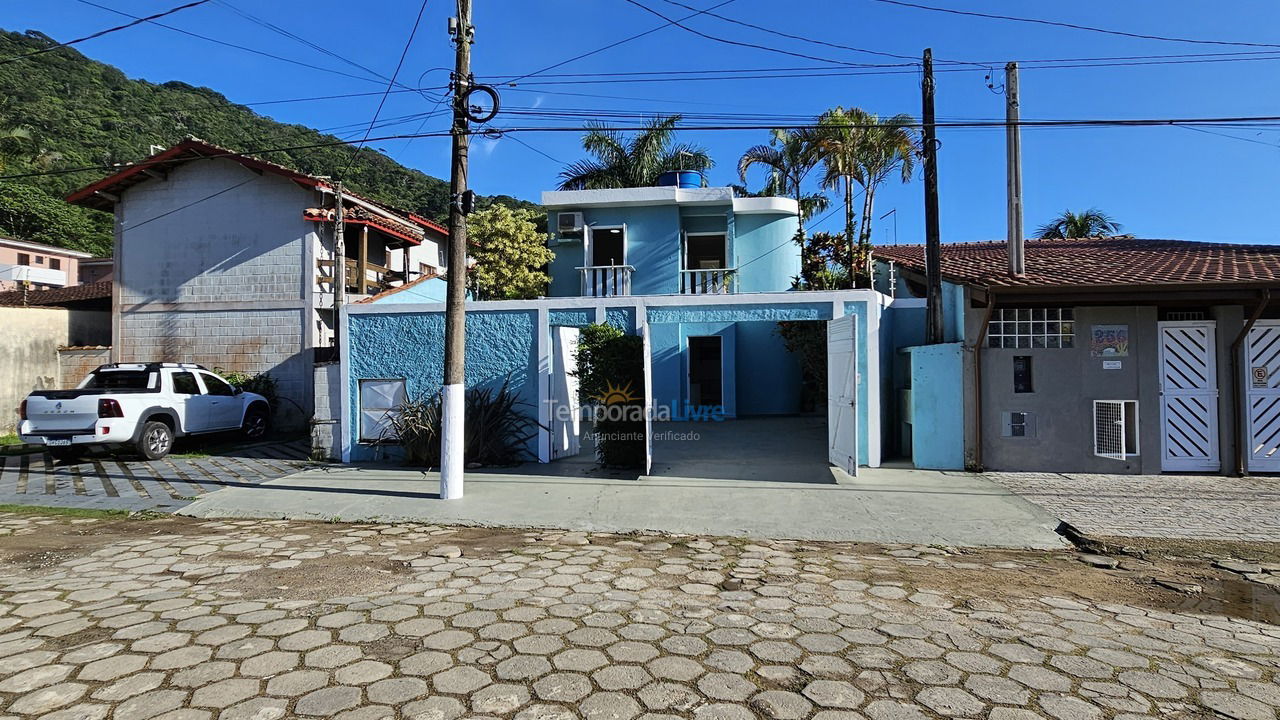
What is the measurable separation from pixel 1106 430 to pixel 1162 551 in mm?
4431

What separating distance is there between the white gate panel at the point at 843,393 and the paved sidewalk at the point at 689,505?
1.48ft

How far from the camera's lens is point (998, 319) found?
9.87 m

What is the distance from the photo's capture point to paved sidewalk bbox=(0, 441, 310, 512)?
8055mm

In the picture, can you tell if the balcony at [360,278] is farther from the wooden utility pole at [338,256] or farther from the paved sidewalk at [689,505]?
the paved sidewalk at [689,505]

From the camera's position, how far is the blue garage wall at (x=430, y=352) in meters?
10.5

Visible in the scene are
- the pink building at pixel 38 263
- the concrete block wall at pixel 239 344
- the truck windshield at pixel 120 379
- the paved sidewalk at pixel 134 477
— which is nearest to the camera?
the paved sidewalk at pixel 134 477

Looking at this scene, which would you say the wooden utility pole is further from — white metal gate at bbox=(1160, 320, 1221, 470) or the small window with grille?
white metal gate at bbox=(1160, 320, 1221, 470)

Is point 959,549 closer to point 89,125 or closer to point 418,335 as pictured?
point 418,335

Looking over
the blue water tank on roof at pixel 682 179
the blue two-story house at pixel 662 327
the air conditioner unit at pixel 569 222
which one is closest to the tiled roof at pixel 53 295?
the blue two-story house at pixel 662 327

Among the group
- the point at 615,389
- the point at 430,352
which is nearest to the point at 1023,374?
the point at 615,389

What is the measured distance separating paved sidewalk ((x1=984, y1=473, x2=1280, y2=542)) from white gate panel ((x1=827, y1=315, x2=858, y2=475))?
6.83 feet

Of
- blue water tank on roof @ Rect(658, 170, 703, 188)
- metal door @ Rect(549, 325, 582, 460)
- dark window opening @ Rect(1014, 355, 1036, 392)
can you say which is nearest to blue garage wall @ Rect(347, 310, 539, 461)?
metal door @ Rect(549, 325, 582, 460)

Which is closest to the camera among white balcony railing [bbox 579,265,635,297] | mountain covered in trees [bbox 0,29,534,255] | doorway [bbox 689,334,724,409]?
white balcony railing [bbox 579,265,635,297]

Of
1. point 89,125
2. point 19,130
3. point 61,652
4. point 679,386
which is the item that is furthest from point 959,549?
point 89,125
